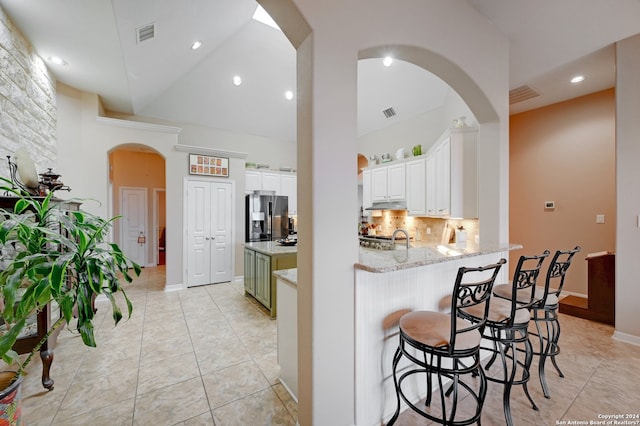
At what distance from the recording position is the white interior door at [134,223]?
672 cm

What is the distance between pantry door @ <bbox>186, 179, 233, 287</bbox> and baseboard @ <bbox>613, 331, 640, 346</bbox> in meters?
5.61

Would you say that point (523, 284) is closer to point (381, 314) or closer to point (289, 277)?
point (381, 314)

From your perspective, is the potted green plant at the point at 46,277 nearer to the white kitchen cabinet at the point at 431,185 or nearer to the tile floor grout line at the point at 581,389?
the tile floor grout line at the point at 581,389

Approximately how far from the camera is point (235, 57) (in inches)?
190

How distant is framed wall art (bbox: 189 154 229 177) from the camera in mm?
4957

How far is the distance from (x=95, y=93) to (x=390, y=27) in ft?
15.2

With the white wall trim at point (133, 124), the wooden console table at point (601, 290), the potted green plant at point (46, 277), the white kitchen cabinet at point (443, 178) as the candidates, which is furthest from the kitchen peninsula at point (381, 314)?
the white wall trim at point (133, 124)

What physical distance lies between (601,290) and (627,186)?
134 cm

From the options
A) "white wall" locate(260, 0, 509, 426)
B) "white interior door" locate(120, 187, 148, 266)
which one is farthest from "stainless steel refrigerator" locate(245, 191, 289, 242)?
"white wall" locate(260, 0, 509, 426)

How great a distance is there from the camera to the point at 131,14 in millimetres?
2611

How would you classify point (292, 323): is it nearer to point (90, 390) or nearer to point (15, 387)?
point (15, 387)

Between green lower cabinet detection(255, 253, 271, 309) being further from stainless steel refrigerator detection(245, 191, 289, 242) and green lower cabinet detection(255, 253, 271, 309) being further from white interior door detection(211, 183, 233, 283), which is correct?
stainless steel refrigerator detection(245, 191, 289, 242)

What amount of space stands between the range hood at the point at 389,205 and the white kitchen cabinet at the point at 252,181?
2.59 meters

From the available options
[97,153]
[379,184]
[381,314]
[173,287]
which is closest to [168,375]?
[381,314]
